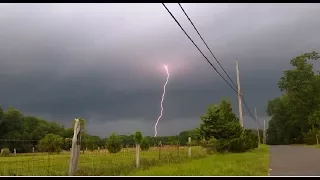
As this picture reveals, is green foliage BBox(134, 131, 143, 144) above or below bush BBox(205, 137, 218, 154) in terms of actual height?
above

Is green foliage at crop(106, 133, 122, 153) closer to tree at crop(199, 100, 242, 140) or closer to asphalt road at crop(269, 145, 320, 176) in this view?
tree at crop(199, 100, 242, 140)

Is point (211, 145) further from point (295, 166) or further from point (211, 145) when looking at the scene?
point (295, 166)

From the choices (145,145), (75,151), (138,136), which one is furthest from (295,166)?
(145,145)

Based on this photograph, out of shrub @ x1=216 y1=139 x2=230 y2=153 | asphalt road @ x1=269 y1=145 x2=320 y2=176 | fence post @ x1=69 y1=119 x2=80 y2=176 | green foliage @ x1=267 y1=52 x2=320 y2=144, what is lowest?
asphalt road @ x1=269 y1=145 x2=320 y2=176

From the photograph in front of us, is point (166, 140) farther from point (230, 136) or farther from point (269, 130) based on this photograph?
point (269, 130)

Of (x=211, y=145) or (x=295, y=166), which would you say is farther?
(x=211, y=145)

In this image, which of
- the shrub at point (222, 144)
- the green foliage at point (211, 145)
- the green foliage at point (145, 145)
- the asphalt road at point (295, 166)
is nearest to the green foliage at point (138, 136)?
the asphalt road at point (295, 166)

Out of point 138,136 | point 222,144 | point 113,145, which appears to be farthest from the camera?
point 113,145

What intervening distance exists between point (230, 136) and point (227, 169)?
17.0m

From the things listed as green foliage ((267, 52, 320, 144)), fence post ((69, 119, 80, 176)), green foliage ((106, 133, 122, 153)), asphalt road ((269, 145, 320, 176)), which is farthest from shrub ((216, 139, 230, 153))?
green foliage ((267, 52, 320, 144))

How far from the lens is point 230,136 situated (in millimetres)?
29969

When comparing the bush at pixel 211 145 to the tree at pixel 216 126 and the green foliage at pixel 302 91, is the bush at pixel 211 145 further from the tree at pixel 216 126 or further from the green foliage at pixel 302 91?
the green foliage at pixel 302 91

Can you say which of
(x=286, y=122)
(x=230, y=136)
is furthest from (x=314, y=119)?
(x=230, y=136)

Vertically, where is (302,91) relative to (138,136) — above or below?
above
